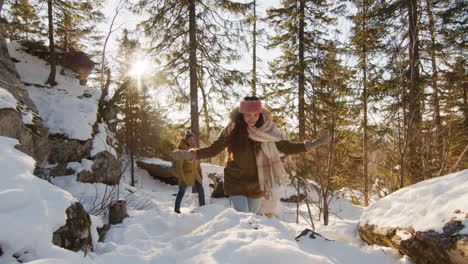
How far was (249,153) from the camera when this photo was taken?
2.69 metres

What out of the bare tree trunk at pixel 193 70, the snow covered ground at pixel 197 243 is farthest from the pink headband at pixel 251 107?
the bare tree trunk at pixel 193 70

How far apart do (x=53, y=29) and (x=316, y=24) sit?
11.9 m

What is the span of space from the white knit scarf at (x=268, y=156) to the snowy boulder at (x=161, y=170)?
10.2 metres

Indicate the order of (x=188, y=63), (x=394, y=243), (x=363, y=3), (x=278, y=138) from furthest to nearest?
(x=188, y=63) → (x=363, y=3) → (x=278, y=138) → (x=394, y=243)

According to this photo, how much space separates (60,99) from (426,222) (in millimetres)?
11029

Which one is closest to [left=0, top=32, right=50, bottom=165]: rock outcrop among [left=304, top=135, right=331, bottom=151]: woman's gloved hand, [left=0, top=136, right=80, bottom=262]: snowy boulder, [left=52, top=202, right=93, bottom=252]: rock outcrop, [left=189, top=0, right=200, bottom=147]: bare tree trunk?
[left=0, top=136, right=80, bottom=262]: snowy boulder

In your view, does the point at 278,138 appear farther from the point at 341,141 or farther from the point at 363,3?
the point at 363,3

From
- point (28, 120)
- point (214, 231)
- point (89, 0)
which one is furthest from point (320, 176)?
point (89, 0)

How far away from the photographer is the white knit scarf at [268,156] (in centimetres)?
266

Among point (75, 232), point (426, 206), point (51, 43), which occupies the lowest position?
point (75, 232)

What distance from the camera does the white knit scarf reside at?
2.66 m

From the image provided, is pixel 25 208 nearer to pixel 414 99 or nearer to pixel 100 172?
pixel 414 99

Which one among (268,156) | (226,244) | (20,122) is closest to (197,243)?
(226,244)

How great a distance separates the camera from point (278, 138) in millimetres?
2754
